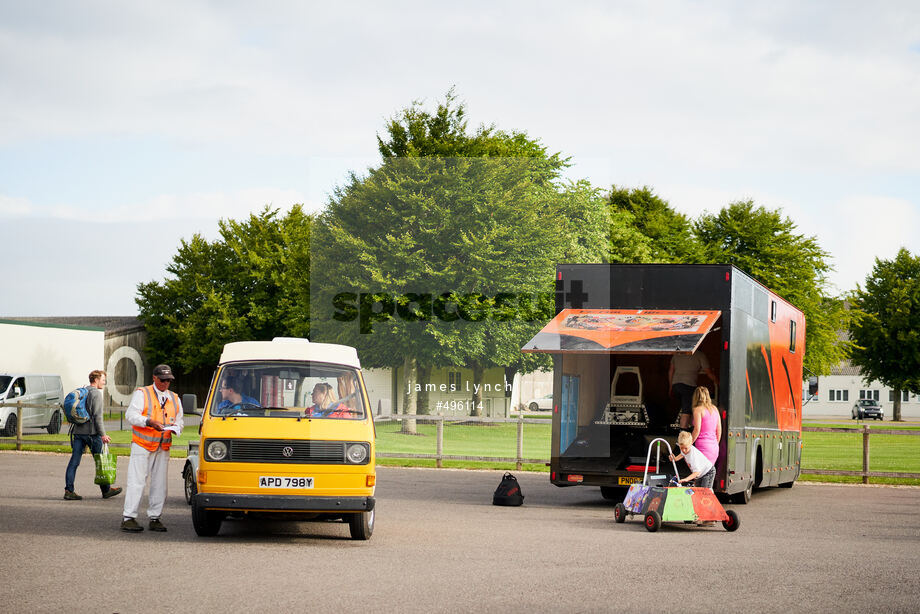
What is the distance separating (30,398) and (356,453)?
1053 inches

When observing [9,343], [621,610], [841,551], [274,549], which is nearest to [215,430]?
[274,549]

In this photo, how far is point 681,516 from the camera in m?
13.5

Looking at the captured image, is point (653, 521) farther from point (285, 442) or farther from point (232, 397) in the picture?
point (232, 397)

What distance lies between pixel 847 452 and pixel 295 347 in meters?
28.8

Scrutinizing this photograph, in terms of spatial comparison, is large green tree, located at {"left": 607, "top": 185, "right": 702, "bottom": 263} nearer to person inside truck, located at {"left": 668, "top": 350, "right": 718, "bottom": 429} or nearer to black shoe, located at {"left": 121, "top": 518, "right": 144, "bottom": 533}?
person inside truck, located at {"left": 668, "top": 350, "right": 718, "bottom": 429}

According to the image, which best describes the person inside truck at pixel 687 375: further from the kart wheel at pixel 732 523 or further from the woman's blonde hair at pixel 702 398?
the kart wheel at pixel 732 523

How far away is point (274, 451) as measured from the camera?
11172mm

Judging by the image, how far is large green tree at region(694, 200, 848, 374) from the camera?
59.8m

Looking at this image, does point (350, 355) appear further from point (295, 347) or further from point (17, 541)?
point (17, 541)

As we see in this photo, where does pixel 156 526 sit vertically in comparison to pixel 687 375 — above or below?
below

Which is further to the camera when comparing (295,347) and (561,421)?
(561,421)

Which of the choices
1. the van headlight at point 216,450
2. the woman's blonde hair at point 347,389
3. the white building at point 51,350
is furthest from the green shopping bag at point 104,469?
the white building at point 51,350

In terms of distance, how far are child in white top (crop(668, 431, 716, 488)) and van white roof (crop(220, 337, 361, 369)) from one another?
4559 millimetres

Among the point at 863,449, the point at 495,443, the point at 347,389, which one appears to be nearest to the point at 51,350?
the point at 495,443
